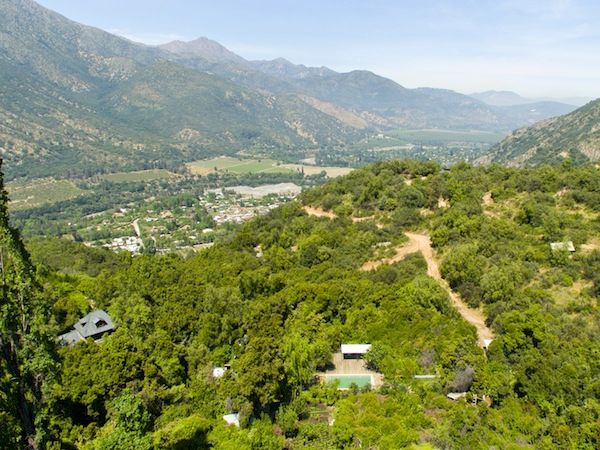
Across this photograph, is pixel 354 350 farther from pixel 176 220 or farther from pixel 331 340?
pixel 176 220

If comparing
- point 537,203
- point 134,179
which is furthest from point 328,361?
point 134,179

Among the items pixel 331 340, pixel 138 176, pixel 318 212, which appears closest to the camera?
pixel 331 340

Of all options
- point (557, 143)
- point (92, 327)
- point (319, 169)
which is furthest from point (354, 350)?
point (319, 169)

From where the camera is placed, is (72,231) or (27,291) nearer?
(27,291)

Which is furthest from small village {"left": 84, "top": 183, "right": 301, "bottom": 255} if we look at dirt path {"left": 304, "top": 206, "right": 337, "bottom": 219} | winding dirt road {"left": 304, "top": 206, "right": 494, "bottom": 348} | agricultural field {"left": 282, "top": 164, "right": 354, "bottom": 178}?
winding dirt road {"left": 304, "top": 206, "right": 494, "bottom": 348}

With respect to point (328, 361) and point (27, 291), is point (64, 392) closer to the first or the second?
point (27, 291)
